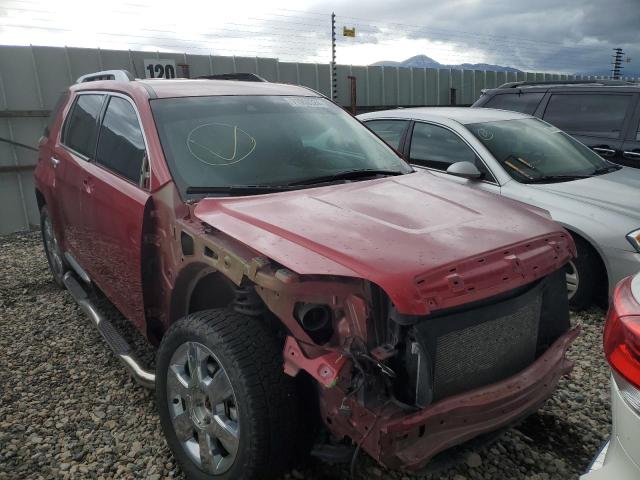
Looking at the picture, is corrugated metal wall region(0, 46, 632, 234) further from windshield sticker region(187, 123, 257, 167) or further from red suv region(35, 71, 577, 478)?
red suv region(35, 71, 577, 478)

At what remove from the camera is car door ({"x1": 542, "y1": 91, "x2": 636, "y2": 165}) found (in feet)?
20.0

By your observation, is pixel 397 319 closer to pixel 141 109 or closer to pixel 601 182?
pixel 141 109

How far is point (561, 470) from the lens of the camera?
2430mm

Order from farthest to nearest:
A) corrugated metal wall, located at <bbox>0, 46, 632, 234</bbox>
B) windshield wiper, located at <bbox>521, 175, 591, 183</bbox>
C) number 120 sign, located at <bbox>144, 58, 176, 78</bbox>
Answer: number 120 sign, located at <bbox>144, 58, 176, 78</bbox> → corrugated metal wall, located at <bbox>0, 46, 632, 234</bbox> → windshield wiper, located at <bbox>521, 175, 591, 183</bbox>

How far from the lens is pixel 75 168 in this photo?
12.1 ft

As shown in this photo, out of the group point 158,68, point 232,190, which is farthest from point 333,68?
point 232,190

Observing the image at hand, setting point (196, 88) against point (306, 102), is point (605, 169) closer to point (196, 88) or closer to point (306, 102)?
point (306, 102)

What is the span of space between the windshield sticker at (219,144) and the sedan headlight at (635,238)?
9.24ft

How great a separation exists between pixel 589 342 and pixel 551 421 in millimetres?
1147

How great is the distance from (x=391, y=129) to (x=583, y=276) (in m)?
2.48

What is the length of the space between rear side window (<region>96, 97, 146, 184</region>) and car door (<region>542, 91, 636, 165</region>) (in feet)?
17.4

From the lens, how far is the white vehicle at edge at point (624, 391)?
1.35 meters

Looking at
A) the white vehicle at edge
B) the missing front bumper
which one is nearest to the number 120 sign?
the missing front bumper

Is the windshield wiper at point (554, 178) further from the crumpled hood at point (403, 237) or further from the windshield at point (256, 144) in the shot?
the crumpled hood at point (403, 237)
